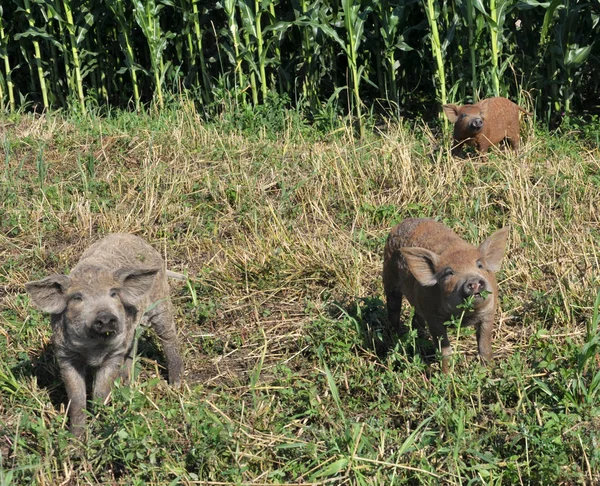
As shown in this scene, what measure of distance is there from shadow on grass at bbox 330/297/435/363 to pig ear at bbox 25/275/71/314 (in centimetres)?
183

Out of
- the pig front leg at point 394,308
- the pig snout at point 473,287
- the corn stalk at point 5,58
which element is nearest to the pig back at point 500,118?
the pig front leg at point 394,308

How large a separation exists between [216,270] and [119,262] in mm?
1491

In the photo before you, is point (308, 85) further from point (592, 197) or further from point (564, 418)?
point (564, 418)

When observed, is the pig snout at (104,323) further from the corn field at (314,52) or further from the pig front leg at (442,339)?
the corn field at (314,52)

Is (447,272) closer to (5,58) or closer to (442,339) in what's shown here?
(442,339)

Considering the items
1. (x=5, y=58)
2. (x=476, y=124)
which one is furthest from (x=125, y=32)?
(x=476, y=124)

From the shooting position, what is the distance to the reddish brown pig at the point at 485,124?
892 cm

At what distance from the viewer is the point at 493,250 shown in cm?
517

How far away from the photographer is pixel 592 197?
7492 mm

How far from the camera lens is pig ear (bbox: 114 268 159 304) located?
5.04 meters

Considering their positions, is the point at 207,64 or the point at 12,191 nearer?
the point at 12,191

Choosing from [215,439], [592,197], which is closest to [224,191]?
[592,197]

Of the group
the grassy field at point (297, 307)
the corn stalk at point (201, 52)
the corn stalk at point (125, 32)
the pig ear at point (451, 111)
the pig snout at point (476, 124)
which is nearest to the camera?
the grassy field at point (297, 307)

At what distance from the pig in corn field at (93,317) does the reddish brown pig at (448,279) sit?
5.22 feet
